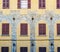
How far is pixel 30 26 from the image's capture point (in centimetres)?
2727

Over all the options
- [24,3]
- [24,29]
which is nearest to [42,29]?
[24,29]

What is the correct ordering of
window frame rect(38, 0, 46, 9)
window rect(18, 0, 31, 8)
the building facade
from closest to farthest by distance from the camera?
the building facade, window frame rect(38, 0, 46, 9), window rect(18, 0, 31, 8)

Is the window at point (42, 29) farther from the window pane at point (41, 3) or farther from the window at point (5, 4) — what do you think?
the window at point (5, 4)

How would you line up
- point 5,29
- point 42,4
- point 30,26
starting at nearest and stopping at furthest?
point 30,26
point 5,29
point 42,4

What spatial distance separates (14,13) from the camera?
2734cm

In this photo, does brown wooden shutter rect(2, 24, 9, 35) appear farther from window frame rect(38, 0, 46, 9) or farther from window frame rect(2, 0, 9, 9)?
window frame rect(38, 0, 46, 9)

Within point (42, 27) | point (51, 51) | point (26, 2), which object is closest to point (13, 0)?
point (26, 2)

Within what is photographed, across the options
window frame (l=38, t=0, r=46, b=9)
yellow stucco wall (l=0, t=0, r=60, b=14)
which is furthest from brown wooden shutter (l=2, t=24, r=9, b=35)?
window frame (l=38, t=0, r=46, b=9)

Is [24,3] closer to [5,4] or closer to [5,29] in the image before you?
[5,4]

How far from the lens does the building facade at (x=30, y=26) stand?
88.4 feet

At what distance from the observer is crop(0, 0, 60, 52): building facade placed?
2694 centimetres

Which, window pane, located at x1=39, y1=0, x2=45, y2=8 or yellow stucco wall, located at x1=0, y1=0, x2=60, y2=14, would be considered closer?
yellow stucco wall, located at x1=0, y1=0, x2=60, y2=14

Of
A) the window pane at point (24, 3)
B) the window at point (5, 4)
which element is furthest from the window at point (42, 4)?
the window at point (5, 4)

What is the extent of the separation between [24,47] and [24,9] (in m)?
3.89
